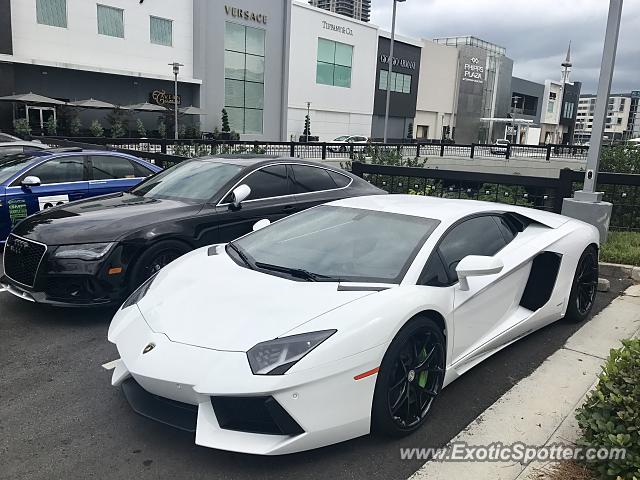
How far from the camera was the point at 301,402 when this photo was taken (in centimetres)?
264

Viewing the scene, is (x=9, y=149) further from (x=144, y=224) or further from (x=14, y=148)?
(x=144, y=224)

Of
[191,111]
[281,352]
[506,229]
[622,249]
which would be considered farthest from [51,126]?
[281,352]

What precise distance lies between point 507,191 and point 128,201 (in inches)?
244

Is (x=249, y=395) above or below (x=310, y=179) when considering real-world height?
below

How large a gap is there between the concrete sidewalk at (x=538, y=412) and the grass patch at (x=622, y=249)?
2.57 meters

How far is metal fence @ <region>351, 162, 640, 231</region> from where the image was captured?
8.23 metres

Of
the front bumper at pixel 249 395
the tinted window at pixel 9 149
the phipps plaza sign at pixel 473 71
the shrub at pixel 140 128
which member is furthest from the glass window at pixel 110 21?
the phipps plaza sign at pixel 473 71

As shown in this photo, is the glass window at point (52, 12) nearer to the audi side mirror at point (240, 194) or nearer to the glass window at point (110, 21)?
the glass window at point (110, 21)

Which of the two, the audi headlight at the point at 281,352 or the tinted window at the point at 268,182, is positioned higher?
the tinted window at the point at 268,182

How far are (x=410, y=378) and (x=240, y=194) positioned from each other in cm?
328

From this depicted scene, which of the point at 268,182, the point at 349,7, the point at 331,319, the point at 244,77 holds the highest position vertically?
the point at 349,7

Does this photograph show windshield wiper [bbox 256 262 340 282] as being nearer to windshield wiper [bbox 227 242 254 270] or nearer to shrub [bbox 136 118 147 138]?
windshield wiper [bbox 227 242 254 270]

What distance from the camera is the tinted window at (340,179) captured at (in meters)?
7.25

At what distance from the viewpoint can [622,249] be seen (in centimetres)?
732
